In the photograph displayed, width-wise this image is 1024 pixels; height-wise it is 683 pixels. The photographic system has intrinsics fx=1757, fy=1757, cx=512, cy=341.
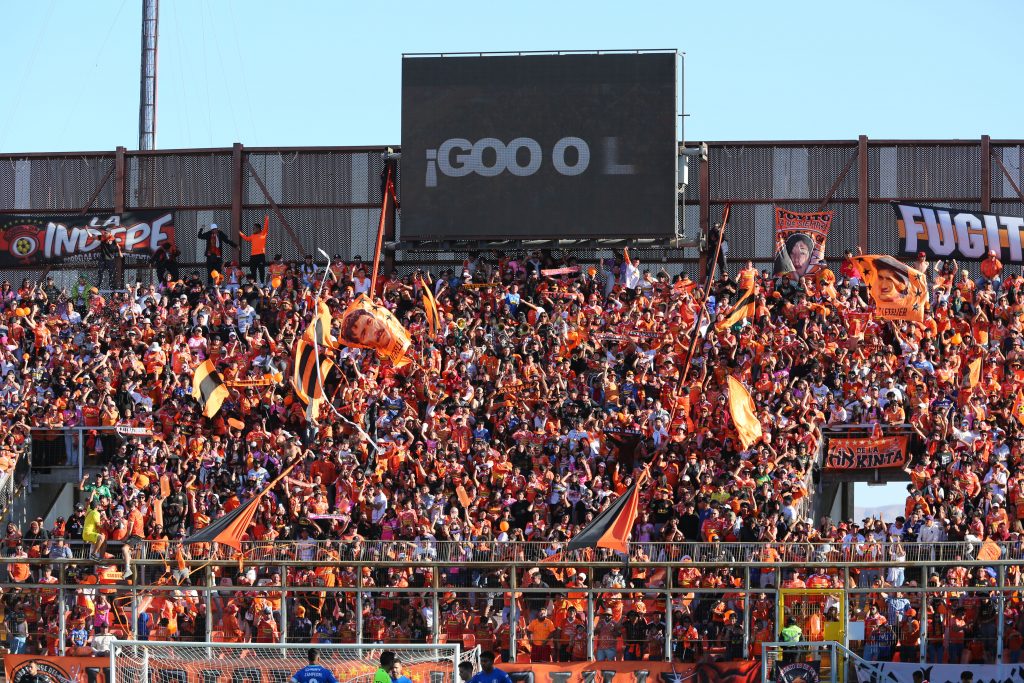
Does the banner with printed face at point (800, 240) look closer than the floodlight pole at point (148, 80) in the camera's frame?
Yes

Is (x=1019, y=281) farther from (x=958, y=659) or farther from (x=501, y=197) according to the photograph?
A: (x=958, y=659)

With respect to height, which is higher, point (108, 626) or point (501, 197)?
point (501, 197)

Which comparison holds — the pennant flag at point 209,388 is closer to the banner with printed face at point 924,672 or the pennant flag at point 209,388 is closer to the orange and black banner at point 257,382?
the orange and black banner at point 257,382

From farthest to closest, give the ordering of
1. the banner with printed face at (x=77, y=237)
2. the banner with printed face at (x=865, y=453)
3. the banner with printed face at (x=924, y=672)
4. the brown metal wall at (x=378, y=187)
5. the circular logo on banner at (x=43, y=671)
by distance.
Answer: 1. the banner with printed face at (x=77, y=237)
2. the brown metal wall at (x=378, y=187)
3. the banner with printed face at (x=865, y=453)
4. the circular logo on banner at (x=43, y=671)
5. the banner with printed face at (x=924, y=672)

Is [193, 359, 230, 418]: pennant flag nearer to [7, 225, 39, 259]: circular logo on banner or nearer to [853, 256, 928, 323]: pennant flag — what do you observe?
[7, 225, 39, 259]: circular logo on banner

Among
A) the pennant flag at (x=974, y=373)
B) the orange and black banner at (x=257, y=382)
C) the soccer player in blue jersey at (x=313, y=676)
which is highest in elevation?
the pennant flag at (x=974, y=373)

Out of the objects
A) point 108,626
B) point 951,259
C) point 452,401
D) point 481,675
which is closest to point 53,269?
point 452,401

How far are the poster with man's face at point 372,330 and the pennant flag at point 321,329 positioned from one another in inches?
10.6

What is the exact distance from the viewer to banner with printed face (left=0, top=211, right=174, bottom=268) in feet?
132

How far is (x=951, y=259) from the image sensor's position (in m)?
38.1

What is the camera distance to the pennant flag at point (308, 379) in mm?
30328

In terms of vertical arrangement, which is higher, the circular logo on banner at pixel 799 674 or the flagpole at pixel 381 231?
the flagpole at pixel 381 231

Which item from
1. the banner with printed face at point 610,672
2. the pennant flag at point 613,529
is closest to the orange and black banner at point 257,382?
the pennant flag at point 613,529

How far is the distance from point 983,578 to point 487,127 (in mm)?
17264
